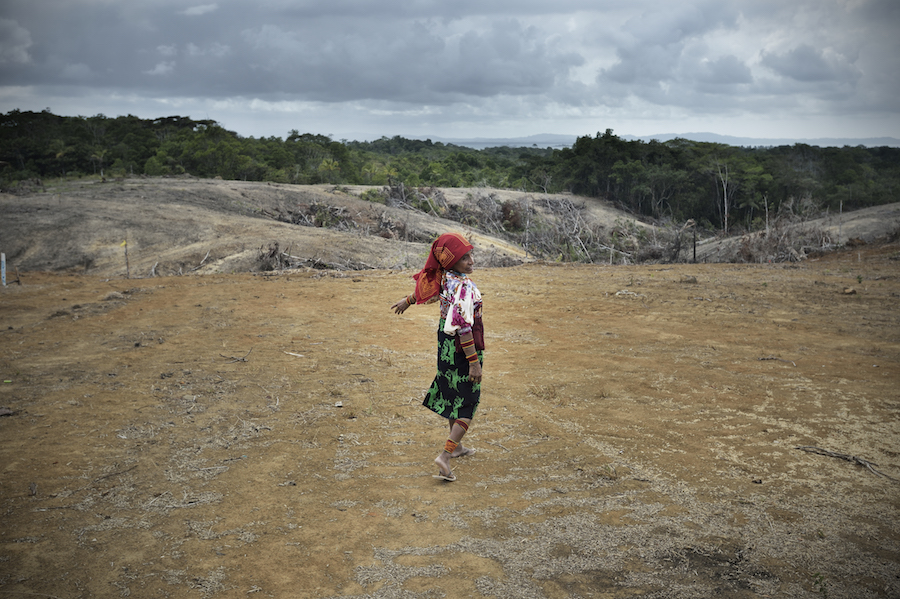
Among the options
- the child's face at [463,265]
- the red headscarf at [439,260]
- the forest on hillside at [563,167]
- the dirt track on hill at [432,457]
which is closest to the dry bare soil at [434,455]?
the dirt track on hill at [432,457]

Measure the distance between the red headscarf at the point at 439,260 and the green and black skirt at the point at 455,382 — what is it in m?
0.24

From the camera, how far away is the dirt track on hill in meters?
3.18

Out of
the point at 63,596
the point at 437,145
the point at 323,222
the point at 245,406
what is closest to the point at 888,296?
the point at 245,406

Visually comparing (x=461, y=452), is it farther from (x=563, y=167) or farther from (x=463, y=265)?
(x=563, y=167)

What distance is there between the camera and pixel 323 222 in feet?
68.0

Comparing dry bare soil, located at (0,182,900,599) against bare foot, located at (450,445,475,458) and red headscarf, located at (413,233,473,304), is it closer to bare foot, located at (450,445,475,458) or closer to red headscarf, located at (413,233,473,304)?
bare foot, located at (450,445,475,458)

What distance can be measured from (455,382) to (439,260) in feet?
2.82

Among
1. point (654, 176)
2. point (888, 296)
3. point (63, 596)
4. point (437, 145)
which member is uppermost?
point (437, 145)

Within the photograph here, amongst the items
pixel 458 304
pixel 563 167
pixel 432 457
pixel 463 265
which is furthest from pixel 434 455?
pixel 563 167

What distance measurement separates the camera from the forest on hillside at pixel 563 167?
97.7 feet

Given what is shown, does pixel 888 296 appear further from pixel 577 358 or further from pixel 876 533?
pixel 876 533

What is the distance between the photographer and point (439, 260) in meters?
4.00

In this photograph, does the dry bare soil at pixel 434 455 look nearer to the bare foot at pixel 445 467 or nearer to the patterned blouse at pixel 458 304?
the bare foot at pixel 445 467

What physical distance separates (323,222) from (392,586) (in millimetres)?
18635
